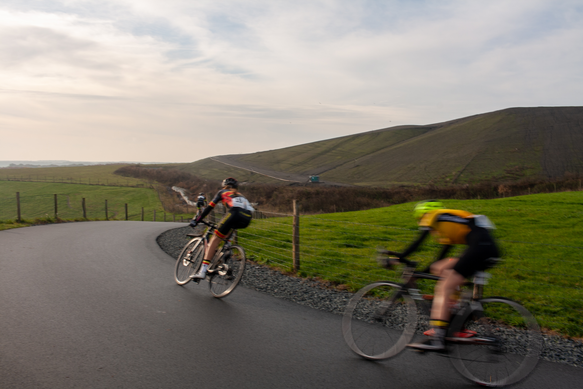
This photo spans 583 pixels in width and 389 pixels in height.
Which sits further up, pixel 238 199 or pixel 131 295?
pixel 238 199

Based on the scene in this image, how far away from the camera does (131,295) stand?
21.8ft

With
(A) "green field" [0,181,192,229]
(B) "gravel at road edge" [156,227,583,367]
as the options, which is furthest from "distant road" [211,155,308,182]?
(B) "gravel at road edge" [156,227,583,367]

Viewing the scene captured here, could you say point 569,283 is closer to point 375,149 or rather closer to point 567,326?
point 567,326

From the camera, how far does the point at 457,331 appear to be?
391 centimetres

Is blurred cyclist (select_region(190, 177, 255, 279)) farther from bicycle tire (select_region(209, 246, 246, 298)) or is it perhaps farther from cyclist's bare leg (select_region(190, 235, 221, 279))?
bicycle tire (select_region(209, 246, 246, 298))

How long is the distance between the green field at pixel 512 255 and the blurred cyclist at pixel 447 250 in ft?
6.92

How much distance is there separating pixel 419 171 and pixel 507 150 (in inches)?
617

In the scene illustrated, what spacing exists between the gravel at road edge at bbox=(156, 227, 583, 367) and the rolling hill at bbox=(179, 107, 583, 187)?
174 feet

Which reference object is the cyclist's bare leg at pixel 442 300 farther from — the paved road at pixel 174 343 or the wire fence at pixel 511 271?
the wire fence at pixel 511 271

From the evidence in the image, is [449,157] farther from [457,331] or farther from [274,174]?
[457,331]

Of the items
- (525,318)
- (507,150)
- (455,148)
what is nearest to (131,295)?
(525,318)

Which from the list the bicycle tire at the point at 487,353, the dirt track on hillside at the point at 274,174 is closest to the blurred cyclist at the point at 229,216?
the bicycle tire at the point at 487,353

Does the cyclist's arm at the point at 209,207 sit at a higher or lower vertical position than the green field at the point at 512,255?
higher

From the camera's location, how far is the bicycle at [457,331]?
3855 mm
